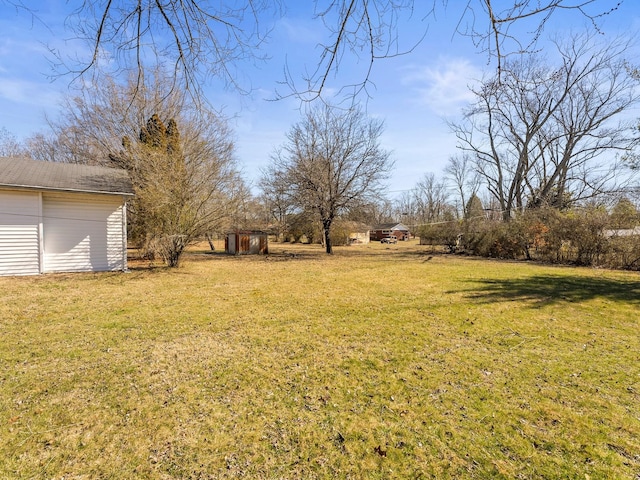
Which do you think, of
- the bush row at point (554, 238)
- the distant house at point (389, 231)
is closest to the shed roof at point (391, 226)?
the distant house at point (389, 231)

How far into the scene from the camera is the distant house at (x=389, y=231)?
47600 mm

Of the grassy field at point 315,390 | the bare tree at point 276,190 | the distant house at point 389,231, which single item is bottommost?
the grassy field at point 315,390

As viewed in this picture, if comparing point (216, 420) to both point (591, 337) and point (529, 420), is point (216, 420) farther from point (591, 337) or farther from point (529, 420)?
point (591, 337)

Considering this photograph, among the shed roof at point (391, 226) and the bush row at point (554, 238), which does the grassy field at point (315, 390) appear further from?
the shed roof at point (391, 226)

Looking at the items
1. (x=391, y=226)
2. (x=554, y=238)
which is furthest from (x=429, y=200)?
(x=554, y=238)

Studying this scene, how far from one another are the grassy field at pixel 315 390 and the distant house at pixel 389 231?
41558mm

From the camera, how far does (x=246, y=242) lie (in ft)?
68.0

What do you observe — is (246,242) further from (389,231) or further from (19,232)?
(389,231)

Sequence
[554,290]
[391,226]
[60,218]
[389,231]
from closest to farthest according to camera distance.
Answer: [554,290]
[60,218]
[389,231]
[391,226]

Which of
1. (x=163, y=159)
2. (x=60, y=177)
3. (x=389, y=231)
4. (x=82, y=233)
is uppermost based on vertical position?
(x=163, y=159)

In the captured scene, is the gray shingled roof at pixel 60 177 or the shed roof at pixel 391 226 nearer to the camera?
the gray shingled roof at pixel 60 177

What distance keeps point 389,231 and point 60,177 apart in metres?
42.1

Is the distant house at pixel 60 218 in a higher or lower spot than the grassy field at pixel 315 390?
higher

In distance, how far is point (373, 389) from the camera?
121 inches
